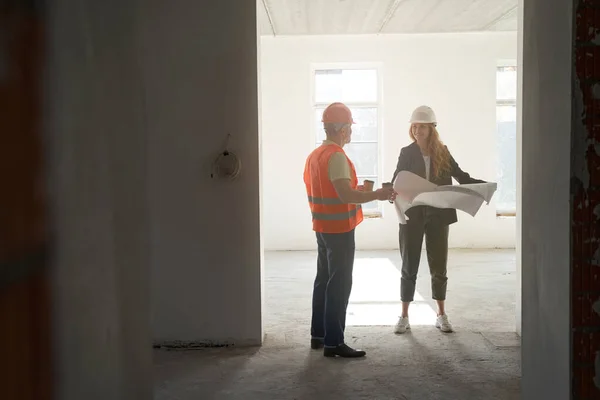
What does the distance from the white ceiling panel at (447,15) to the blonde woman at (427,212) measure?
303 cm

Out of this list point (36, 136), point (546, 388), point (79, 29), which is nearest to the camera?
point (36, 136)

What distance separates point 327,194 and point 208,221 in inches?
32.6

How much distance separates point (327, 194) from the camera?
3.45 meters

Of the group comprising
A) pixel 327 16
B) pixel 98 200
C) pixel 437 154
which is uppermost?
pixel 327 16

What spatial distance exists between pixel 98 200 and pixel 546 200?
1.26 meters

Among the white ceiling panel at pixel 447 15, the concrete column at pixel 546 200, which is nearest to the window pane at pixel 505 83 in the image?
the white ceiling panel at pixel 447 15

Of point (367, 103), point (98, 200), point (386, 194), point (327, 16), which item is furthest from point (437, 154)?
point (367, 103)

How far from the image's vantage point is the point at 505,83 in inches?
332

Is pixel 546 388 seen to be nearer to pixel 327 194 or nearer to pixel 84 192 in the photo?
pixel 84 192

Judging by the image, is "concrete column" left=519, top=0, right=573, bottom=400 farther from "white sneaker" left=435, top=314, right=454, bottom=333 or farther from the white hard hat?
"white sneaker" left=435, top=314, right=454, bottom=333

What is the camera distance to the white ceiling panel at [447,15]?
6613 millimetres

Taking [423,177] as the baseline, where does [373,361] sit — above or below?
below

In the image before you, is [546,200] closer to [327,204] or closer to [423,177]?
[327,204]

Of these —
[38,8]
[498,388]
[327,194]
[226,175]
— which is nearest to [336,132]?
[327,194]
